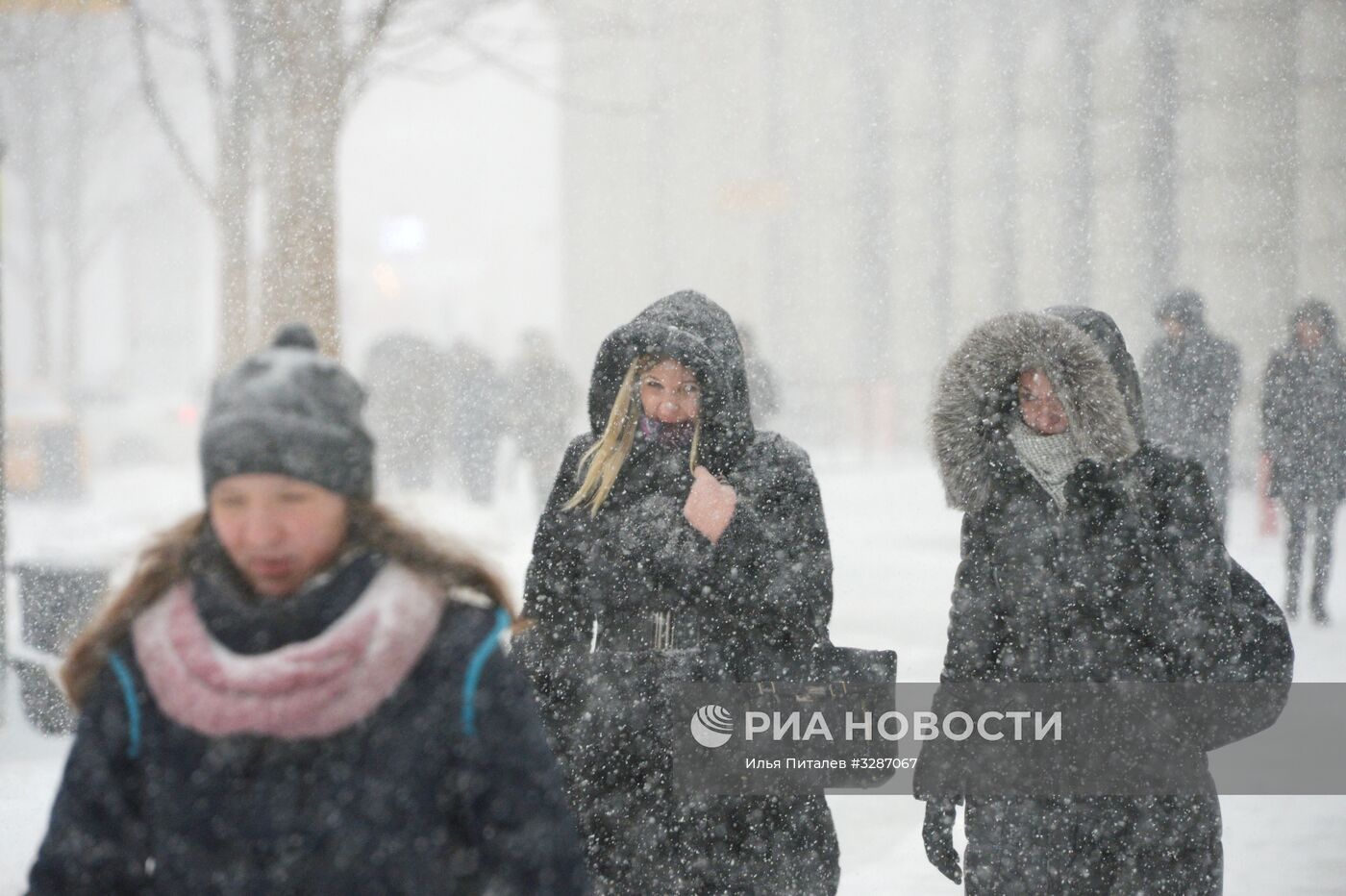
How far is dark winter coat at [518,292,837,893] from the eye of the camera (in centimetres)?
281

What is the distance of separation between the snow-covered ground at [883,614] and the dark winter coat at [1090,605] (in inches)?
39.9

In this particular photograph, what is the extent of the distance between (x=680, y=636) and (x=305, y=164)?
351 centimetres

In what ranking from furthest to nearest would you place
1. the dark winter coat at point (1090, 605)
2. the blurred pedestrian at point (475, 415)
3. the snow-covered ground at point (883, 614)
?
1. the blurred pedestrian at point (475, 415)
2. the snow-covered ground at point (883, 614)
3. the dark winter coat at point (1090, 605)

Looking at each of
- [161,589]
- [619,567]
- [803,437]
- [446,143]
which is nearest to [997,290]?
[803,437]

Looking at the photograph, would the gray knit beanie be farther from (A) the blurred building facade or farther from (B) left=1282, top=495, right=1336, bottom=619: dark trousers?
(B) left=1282, top=495, right=1336, bottom=619: dark trousers

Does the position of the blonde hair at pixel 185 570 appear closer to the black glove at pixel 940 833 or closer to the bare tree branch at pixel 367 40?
the black glove at pixel 940 833

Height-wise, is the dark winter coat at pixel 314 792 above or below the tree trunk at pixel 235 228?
Answer: below

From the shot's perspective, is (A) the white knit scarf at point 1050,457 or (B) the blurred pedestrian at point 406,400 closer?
(A) the white knit scarf at point 1050,457

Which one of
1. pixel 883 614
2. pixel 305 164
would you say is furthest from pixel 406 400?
pixel 305 164

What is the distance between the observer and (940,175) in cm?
1522

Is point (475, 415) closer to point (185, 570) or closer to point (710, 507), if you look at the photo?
point (710, 507)

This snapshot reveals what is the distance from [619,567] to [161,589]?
4.17 feet

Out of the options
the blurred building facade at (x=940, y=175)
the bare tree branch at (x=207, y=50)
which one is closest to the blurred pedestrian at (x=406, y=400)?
the blurred building facade at (x=940, y=175)

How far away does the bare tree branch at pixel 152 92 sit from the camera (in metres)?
6.25
